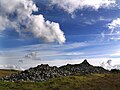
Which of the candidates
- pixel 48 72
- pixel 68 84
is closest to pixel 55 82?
pixel 68 84

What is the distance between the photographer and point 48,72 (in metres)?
66.2

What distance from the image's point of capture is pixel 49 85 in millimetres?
54375

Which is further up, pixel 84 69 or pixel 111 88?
pixel 84 69

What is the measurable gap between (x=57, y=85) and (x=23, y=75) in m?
12.4

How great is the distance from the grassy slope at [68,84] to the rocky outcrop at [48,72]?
478cm

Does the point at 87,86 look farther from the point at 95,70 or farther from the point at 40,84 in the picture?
the point at 95,70

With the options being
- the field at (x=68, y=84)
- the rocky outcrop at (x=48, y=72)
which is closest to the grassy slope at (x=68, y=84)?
the field at (x=68, y=84)

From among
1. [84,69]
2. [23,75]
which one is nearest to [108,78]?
[84,69]

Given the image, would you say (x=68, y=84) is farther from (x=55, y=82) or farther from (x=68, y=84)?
(x=55, y=82)

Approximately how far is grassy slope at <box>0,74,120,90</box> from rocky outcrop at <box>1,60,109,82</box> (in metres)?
4.78

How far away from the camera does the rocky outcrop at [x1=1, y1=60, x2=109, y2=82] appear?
62.1m

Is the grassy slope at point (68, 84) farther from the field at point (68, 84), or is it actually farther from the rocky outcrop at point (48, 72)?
the rocky outcrop at point (48, 72)

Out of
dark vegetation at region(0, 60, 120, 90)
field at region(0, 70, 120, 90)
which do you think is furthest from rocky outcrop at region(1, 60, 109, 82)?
field at region(0, 70, 120, 90)

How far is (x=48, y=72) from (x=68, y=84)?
1123 cm
